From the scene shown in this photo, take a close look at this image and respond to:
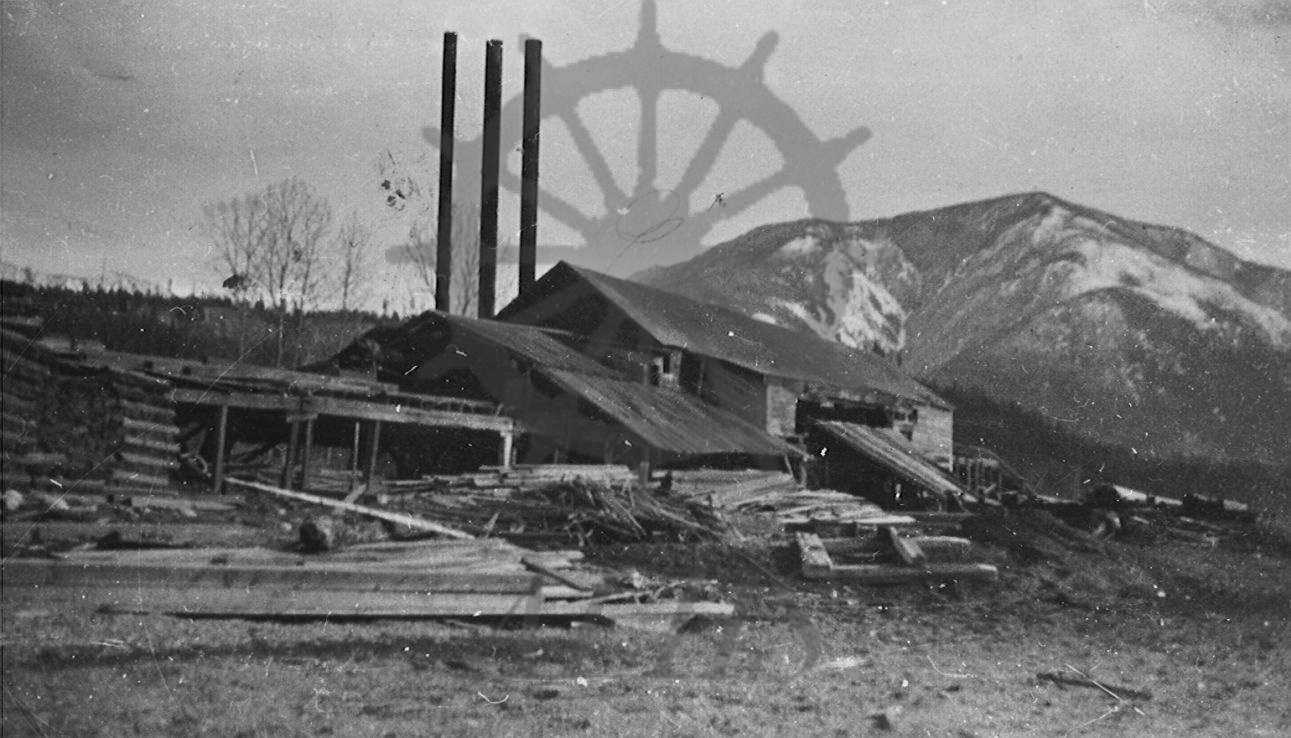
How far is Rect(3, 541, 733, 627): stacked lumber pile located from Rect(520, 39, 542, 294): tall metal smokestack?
24.8 ft

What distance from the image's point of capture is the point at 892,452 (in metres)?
23.2

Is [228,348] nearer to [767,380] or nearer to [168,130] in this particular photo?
[767,380]

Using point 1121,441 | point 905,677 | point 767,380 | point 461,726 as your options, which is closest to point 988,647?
point 905,677

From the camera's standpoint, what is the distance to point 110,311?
18891mm

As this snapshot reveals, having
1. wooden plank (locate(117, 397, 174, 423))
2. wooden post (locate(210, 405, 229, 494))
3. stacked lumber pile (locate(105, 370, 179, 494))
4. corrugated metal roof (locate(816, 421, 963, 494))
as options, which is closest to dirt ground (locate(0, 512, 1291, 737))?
stacked lumber pile (locate(105, 370, 179, 494))

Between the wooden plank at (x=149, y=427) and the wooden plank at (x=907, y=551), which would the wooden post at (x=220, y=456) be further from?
the wooden plank at (x=907, y=551)

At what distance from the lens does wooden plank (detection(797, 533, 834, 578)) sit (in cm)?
1452

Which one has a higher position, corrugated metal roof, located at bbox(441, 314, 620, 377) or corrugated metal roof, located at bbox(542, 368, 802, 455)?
corrugated metal roof, located at bbox(441, 314, 620, 377)

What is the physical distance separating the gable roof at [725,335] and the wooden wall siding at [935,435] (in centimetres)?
59

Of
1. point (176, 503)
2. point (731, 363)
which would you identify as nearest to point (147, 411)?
point (176, 503)

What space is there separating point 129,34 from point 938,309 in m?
13.3

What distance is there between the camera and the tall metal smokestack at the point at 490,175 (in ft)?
78.1

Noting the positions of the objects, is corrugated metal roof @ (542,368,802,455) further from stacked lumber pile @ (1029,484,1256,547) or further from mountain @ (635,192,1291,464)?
stacked lumber pile @ (1029,484,1256,547)

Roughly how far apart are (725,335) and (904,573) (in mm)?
16664
